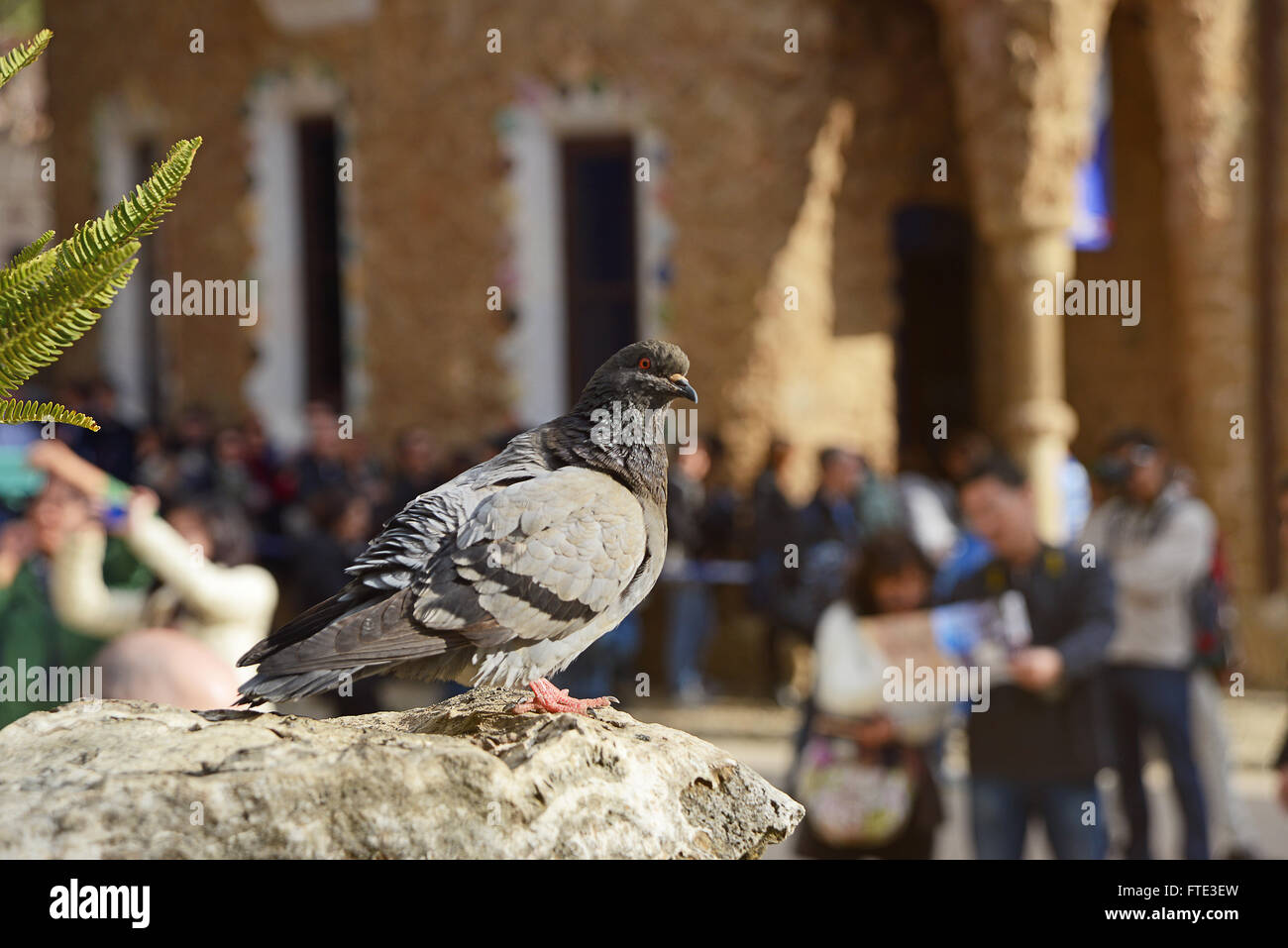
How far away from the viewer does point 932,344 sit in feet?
38.7

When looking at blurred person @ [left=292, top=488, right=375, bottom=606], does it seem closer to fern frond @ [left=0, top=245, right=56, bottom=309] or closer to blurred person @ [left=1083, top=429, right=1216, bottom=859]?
blurred person @ [left=1083, top=429, right=1216, bottom=859]

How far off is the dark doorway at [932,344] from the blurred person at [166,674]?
8.61 meters

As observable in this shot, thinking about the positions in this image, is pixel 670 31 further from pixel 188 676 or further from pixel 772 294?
pixel 188 676

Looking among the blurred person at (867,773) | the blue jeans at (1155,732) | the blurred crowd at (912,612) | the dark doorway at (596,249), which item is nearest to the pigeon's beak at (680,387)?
the blurred crowd at (912,612)

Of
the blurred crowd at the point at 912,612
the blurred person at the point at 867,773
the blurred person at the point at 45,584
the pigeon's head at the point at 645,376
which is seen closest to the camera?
the pigeon's head at the point at 645,376

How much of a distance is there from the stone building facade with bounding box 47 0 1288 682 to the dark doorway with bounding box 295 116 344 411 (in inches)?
2.5

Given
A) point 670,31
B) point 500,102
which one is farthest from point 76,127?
point 670,31

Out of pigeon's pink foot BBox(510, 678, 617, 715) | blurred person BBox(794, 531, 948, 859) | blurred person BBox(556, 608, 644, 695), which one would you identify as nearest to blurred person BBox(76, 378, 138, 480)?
blurred person BBox(556, 608, 644, 695)

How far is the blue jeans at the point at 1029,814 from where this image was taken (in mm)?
4797

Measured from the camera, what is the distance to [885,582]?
5.02m

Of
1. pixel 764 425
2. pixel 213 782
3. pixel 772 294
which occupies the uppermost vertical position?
pixel 772 294

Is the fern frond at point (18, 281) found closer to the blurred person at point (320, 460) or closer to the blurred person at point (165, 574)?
the blurred person at point (165, 574)

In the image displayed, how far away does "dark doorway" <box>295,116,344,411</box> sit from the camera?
38.2 ft

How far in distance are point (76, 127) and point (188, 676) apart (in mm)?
10501
